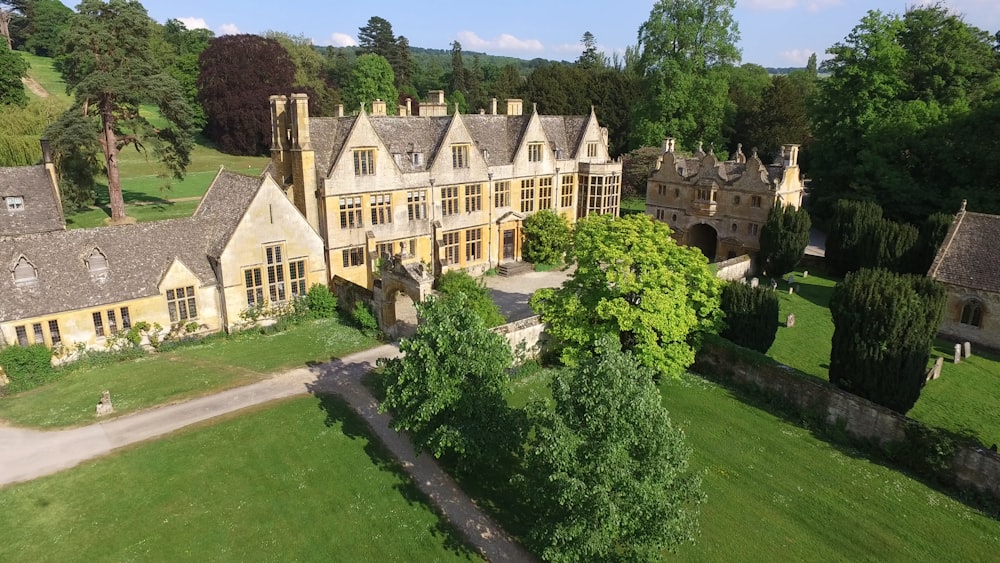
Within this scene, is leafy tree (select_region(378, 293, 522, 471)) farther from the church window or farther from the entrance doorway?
the entrance doorway

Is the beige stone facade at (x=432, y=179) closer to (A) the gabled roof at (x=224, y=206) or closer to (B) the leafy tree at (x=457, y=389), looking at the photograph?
(A) the gabled roof at (x=224, y=206)

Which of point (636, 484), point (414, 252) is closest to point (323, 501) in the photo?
point (636, 484)

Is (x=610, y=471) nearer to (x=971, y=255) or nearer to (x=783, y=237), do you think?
(x=971, y=255)

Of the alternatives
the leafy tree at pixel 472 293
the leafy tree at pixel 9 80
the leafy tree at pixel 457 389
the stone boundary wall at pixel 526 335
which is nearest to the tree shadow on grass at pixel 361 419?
the leafy tree at pixel 457 389

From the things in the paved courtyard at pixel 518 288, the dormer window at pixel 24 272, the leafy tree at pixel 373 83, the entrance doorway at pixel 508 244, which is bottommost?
the paved courtyard at pixel 518 288

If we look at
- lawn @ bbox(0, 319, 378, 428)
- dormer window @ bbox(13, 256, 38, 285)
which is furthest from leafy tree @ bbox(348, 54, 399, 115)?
dormer window @ bbox(13, 256, 38, 285)

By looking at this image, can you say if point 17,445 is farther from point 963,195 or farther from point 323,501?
point 963,195
